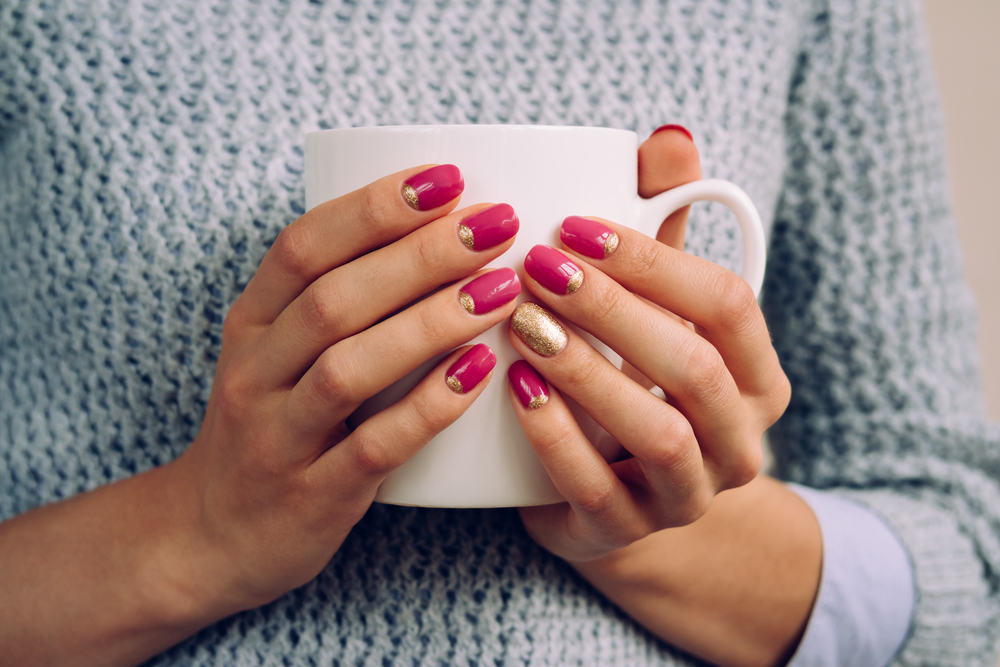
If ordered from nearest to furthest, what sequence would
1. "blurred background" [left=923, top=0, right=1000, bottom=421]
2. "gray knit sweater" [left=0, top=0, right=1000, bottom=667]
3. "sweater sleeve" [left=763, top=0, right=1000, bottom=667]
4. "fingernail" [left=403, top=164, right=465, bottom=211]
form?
"fingernail" [left=403, top=164, right=465, bottom=211] < "gray knit sweater" [left=0, top=0, right=1000, bottom=667] < "sweater sleeve" [left=763, top=0, right=1000, bottom=667] < "blurred background" [left=923, top=0, right=1000, bottom=421]

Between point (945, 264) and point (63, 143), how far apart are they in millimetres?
914

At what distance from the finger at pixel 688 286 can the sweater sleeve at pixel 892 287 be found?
1.21 ft

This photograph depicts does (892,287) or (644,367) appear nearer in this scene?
(644,367)

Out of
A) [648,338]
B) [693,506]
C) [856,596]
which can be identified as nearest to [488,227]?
[648,338]

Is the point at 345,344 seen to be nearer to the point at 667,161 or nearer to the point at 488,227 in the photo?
the point at 488,227

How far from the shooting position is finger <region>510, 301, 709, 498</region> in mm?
357

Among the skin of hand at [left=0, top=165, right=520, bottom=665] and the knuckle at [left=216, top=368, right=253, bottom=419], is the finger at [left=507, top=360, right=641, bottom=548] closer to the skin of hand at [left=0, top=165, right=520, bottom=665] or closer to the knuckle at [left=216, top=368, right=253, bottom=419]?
the skin of hand at [left=0, top=165, right=520, bottom=665]

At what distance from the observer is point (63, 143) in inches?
21.5

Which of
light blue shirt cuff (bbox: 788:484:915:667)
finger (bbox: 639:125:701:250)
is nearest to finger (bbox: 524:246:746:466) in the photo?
finger (bbox: 639:125:701:250)

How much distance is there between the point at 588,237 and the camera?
0.36m

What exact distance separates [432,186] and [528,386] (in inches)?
4.9

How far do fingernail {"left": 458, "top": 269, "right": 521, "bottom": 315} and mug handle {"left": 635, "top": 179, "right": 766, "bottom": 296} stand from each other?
0.39 feet

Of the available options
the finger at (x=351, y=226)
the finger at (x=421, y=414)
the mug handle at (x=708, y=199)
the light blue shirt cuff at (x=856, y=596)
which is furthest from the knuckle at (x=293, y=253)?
the light blue shirt cuff at (x=856, y=596)

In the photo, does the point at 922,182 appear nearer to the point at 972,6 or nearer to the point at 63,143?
the point at 972,6
